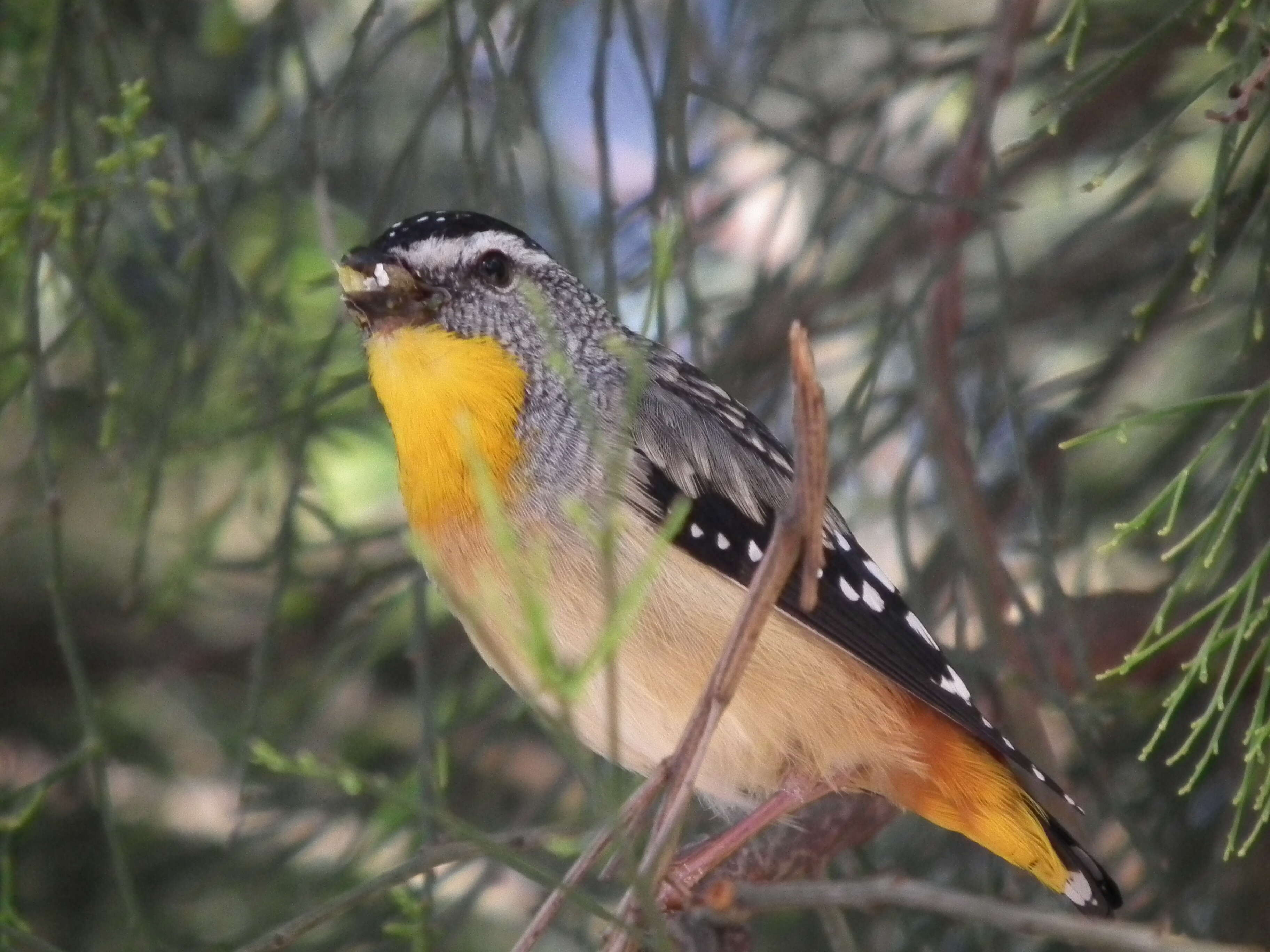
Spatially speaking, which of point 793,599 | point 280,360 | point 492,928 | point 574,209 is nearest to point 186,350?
point 280,360

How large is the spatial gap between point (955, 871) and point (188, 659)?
2323 millimetres

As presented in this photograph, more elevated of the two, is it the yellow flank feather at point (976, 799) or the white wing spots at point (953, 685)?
the white wing spots at point (953, 685)

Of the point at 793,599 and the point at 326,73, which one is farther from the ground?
the point at 326,73

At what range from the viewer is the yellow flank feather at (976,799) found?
294 centimetres

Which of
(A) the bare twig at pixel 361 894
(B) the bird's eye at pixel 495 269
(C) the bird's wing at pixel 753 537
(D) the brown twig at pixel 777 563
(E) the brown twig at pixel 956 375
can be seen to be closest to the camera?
(D) the brown twig at pixel 777 563

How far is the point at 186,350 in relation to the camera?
343 centimetres

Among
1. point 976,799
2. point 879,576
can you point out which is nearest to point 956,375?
point 879,576

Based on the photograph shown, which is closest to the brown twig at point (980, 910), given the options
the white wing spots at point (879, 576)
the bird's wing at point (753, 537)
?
the bird's wing at point (753, 537)

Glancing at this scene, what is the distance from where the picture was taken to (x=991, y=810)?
295cm

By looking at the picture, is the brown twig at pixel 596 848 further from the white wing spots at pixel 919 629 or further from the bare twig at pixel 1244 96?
the bare twig at pixel 1244 96

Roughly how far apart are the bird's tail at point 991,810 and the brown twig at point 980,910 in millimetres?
1499

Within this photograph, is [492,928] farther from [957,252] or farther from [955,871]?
[957,252]

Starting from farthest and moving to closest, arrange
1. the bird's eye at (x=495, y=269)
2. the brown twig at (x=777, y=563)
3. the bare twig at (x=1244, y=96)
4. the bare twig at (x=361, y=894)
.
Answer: the bird's eye at (x=495, y=269) → the bare twig at (x=1244, y=96) → the bare twig at (x=361, y=894) → the brown twig at (x=777, y=563)

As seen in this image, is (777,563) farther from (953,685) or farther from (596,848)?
(953,685)
